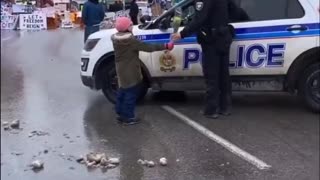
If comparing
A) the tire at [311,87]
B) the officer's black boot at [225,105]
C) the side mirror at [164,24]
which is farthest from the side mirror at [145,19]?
the tire at [311,87]

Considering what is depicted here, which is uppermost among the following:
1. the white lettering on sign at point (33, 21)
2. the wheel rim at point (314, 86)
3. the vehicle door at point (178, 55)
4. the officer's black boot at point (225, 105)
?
the white lettering on sign at point (33, 21)

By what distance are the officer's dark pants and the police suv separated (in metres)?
0.28

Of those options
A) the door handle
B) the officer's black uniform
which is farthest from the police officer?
the door handle

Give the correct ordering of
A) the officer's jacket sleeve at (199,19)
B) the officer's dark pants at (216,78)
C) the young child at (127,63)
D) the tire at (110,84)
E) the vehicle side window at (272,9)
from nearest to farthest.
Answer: the young child at (127,63) → the officer's jacket sleeve at (199,19) → the officer's dark pants at (216,78) → the vehicle side window at (272,9) → the tire at (110,84)

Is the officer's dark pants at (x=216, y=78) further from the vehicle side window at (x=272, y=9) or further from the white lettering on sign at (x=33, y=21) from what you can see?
the white lettering on sign at (x=33, y=21)

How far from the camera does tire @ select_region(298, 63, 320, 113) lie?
7633mm

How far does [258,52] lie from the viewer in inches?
297

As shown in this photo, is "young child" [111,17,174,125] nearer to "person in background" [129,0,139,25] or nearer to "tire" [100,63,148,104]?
"person in background" [129,0,139,25]

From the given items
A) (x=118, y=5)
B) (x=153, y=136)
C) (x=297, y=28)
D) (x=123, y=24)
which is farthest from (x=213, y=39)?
(x=118, y=5)

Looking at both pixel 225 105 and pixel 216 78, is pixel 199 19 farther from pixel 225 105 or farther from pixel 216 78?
pixel 225 105

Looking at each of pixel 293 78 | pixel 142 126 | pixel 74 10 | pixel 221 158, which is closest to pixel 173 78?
pixel 142 126

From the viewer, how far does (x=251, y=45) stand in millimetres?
7539

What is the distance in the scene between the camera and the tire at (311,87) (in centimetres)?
763

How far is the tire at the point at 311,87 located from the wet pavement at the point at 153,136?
19 centimetres
